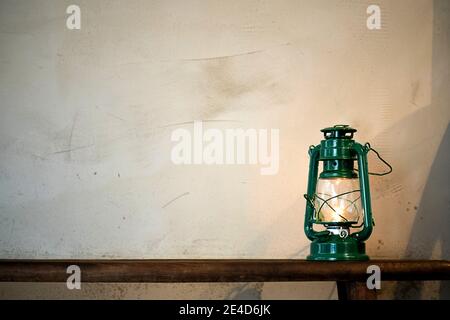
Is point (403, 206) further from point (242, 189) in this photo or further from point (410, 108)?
point (242, 189)

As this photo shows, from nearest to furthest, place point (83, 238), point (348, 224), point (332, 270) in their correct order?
1. point (332, 270)
2. point (348, 224)
3. point (83, 238)

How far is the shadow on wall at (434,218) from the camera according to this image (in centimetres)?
250

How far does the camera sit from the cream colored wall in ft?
7.98

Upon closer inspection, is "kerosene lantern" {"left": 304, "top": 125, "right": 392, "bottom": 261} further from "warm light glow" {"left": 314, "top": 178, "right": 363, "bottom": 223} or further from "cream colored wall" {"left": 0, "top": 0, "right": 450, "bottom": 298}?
"cream colored wall" {"left": 0, "top": 0, "right": 450, "bottom": 298}

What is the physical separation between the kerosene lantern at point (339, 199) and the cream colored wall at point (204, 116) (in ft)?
0.99

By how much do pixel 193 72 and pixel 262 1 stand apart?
16.3 inches
